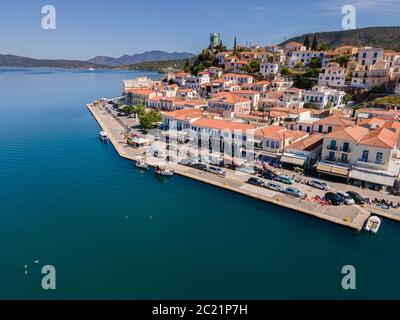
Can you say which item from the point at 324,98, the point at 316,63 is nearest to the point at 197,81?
the point at 316,63

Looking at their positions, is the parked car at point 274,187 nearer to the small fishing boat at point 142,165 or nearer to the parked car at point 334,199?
the parked car at point 334,199

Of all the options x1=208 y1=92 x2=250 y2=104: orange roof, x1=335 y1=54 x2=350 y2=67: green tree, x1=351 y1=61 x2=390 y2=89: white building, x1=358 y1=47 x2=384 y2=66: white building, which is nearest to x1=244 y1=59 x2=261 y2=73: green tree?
x1=335 y1=54 x2=350 y2=67: green tree

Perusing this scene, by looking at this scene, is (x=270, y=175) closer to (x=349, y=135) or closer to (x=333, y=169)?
(x=333, y=169)

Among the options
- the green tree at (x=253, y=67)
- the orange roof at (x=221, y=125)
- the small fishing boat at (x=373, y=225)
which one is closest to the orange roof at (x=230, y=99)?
the orange roof at (x=221, y=125)

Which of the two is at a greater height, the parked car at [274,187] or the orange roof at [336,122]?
the orange roof at [336,122]

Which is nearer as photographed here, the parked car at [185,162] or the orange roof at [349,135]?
the orange roof at [349,135]

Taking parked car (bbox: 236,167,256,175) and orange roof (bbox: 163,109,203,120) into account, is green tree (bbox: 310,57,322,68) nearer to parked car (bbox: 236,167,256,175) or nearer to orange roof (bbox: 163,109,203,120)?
orange roof (bbox: 163,109,203,120)
